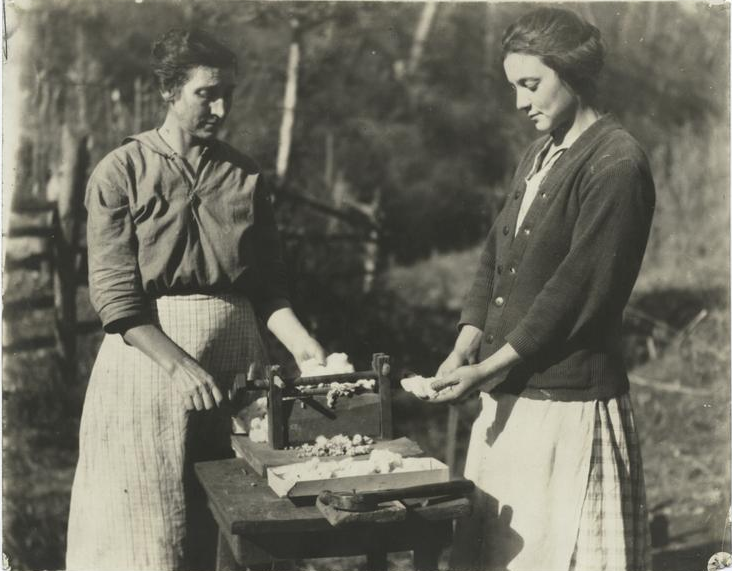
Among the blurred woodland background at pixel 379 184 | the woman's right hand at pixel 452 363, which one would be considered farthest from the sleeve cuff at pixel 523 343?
the blurred woodland background at pixel 379 184

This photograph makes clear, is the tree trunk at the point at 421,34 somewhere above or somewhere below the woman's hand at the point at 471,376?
above

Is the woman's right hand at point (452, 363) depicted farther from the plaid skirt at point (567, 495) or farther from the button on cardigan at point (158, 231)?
the button on cardigan at point (158, 231)

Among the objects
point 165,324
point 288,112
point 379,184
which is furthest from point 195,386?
point 379,184

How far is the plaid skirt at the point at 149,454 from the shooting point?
9.25 ft

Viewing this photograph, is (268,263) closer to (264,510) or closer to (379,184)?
(264,510)

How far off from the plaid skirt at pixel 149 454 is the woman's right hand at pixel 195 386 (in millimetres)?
133

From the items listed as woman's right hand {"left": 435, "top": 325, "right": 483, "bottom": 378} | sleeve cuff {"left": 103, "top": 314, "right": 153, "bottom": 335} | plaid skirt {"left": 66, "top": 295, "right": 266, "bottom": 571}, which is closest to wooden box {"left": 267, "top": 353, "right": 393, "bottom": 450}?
woman's right hand {"left": 435, "top": 325, "right": 483, "bottom": 378}

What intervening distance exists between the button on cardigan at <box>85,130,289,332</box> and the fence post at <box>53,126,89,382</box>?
3.77 ft

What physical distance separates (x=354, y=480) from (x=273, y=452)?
0.38m

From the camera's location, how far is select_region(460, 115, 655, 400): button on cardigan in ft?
8.18

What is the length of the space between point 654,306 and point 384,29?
2.12m

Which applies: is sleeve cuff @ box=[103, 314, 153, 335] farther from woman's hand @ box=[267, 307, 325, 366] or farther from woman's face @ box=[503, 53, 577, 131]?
woman's face @ box=[503, 53, 577, 131]

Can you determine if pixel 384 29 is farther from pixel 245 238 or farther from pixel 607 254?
pixel 607 254

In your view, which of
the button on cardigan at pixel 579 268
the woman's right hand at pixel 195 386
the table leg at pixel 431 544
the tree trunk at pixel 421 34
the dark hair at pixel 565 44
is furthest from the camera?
the tree trunk at pixel 421 34
